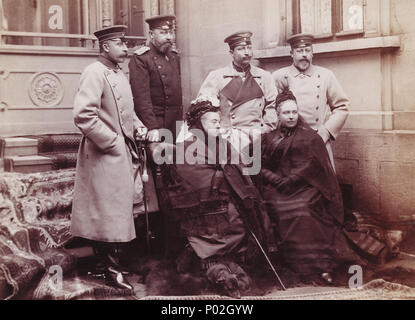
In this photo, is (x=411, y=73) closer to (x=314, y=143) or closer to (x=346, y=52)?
(x=346, y=52)

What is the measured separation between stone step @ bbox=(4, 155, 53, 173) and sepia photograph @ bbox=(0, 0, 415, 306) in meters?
0.01

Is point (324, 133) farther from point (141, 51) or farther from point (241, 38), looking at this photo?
point (141, 51)

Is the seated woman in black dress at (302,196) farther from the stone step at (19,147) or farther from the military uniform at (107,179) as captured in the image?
the stone step at (19,147)

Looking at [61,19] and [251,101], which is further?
[61,19]

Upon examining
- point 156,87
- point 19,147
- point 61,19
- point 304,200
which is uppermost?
point 61,19

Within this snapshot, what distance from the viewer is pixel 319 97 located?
201 inches

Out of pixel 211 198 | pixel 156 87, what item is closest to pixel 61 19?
pixel 156 87

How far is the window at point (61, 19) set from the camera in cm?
543

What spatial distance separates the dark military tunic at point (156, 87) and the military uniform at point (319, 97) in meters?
0.94

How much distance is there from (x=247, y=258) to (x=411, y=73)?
6.38 feet

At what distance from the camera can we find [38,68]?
5.46 m

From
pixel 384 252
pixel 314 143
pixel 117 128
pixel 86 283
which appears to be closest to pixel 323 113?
pixel 314 143

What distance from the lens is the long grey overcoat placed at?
4.43 m

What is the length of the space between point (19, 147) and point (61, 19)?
130 cm
